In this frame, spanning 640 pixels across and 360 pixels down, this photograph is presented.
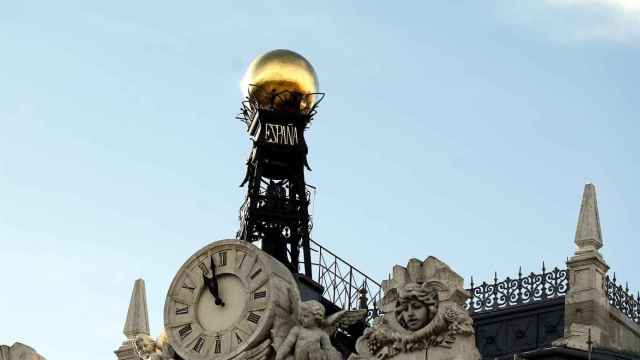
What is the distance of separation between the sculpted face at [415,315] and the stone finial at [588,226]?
279cm

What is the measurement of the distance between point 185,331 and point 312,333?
9.66ft

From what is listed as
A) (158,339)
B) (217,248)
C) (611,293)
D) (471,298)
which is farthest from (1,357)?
(611,293)

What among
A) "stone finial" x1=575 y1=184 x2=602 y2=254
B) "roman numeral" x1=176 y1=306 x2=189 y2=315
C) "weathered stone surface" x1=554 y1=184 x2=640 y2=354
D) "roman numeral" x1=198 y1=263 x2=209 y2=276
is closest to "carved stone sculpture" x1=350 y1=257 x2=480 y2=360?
"weathered stone surface" x1=554 y1=184 x2=640 y2=354

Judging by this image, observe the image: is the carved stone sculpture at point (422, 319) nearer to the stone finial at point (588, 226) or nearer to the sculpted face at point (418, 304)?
the sculpted face at point (418, 304)

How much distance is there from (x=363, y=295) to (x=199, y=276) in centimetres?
418

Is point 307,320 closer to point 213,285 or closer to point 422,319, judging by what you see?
point 213,285

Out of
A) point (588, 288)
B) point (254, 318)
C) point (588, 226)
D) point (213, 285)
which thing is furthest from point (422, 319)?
point (213, 285)

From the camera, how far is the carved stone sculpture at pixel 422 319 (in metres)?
34.5

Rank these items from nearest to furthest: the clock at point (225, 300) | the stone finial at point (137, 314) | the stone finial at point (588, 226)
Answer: the stone finial at point (588, 226) < the clock at point (225, 300) < the stone finial at point (137, 314)

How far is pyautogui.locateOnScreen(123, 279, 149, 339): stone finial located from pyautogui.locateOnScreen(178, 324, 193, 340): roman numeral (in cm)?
314

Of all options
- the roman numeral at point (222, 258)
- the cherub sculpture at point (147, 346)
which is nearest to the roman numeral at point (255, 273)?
the roman numeral at point (222, 258)

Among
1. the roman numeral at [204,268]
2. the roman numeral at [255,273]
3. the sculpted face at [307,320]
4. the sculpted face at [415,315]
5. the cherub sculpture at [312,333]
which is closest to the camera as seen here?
the sculpted face at [415,315]

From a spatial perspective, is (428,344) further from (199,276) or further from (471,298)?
(199,276)

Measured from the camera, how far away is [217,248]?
38156mm
